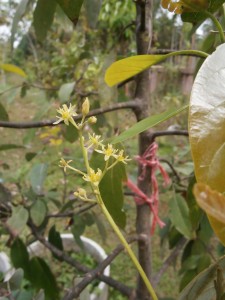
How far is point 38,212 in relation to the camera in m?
0.75

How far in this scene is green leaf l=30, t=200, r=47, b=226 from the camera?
74cm

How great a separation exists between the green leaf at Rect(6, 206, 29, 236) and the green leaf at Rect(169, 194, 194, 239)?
0.96 ft

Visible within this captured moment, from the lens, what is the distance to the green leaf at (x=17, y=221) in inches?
27.0

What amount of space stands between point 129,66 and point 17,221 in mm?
440

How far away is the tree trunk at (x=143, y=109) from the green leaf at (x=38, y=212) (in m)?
0.19

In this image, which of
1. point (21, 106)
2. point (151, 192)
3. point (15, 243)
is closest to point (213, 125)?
point (151, 192)

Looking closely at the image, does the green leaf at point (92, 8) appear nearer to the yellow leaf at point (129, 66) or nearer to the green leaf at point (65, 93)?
the yellow leaf at point (129, 66)

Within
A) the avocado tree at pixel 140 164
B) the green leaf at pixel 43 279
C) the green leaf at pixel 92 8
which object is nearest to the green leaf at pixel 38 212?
the avocado tree at pixel 140 164

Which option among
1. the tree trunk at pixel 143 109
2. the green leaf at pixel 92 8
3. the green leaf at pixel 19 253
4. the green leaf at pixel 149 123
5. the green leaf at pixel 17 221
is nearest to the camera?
the green leaf at pixel 149 123

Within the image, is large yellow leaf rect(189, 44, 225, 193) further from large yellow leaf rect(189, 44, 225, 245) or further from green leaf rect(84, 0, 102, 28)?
green leaf rect(84, 0, 102, 28)

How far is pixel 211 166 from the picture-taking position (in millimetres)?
237

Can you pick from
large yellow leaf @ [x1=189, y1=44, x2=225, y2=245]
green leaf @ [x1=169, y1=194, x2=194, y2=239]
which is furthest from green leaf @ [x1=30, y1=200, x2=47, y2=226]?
large yellow leaf @ [x1=189, y1=44, x2=225, y2=245]

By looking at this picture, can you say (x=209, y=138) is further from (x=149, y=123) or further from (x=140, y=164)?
(x=140, y=164)

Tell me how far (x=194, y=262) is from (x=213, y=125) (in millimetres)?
701
